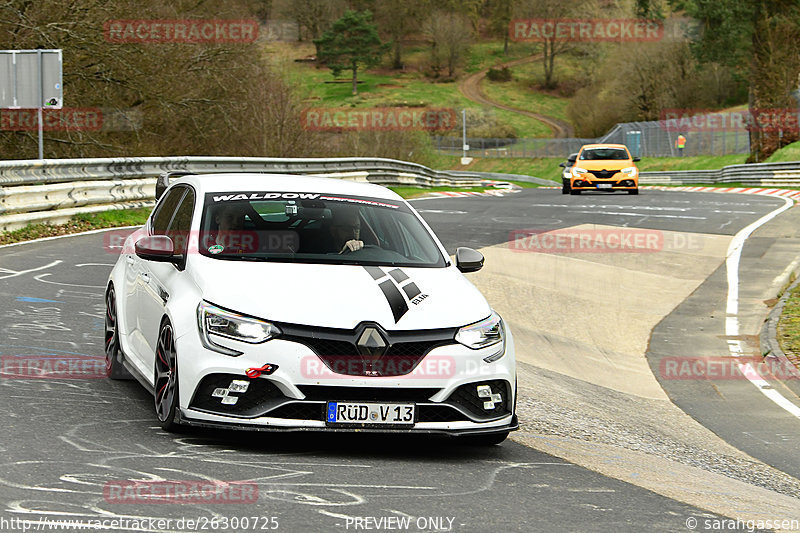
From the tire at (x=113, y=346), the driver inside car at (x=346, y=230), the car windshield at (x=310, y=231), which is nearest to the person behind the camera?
the car windshield at (x=310, y=231)

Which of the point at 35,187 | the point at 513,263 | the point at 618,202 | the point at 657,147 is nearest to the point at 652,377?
the point at 513,263

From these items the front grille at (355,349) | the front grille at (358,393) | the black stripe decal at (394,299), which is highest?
the black stripe decal at (394,299)

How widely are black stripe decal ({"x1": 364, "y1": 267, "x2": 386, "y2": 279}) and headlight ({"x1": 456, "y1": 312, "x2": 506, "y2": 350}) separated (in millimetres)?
686

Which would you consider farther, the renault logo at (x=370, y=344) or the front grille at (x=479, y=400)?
the front grille at (x=479, y=400)

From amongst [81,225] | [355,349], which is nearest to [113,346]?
[355,349]

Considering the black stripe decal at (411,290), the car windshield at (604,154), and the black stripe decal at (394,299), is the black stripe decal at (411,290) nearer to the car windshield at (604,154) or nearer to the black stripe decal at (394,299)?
the black stripe decal at (394,299)

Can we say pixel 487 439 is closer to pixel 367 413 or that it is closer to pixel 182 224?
pixel 367 413

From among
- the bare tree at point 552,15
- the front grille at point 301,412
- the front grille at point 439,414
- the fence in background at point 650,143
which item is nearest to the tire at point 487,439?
the front grille at point 439,414

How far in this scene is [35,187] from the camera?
1783 cm

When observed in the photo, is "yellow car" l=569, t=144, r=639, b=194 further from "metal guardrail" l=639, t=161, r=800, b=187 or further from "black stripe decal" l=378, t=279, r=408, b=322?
"black stripe decal" l=378, t=279, r=408, b=322

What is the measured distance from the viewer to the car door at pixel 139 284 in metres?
7.35

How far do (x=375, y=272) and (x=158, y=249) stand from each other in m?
1.34

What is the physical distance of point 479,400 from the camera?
643 centimetres

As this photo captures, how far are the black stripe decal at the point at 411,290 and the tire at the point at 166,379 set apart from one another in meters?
1.36
